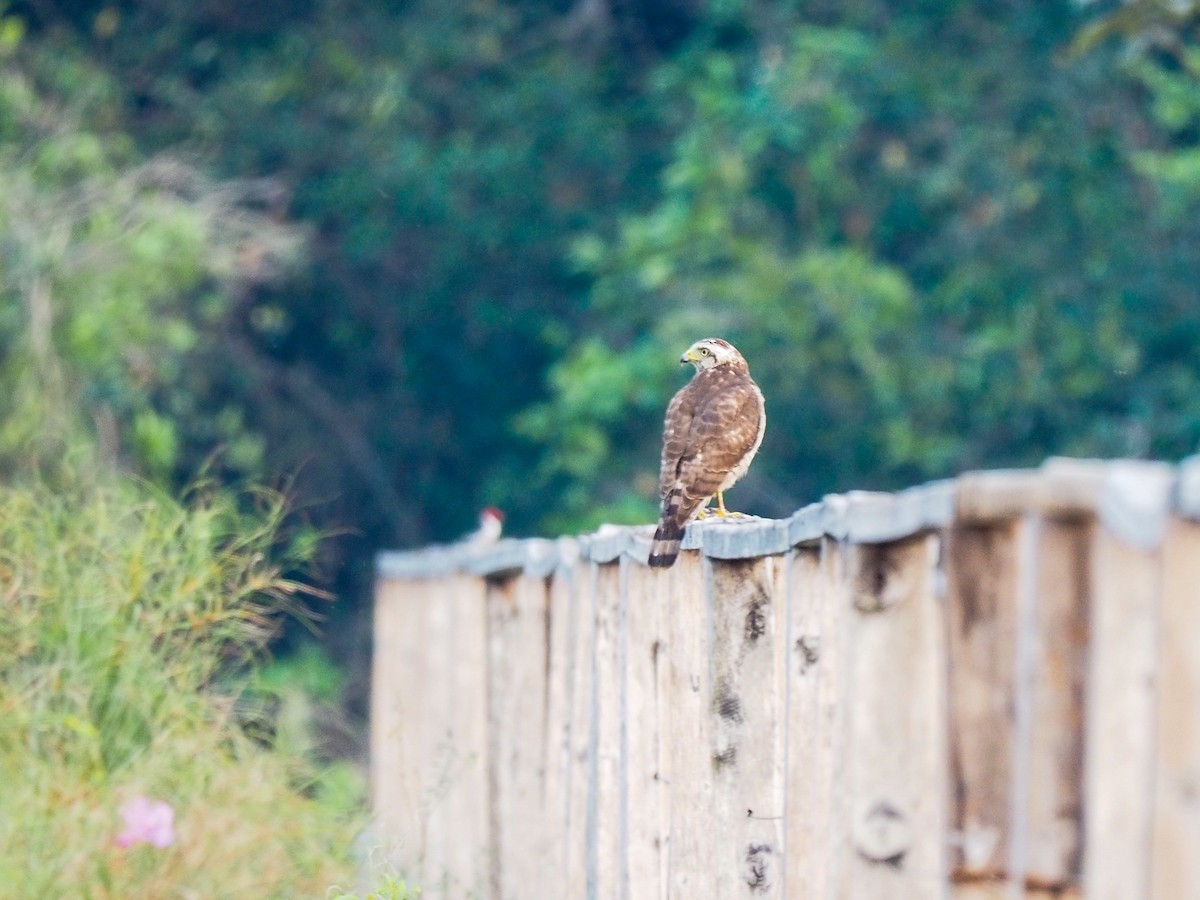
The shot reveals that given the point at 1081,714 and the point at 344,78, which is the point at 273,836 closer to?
the point at 1081,714

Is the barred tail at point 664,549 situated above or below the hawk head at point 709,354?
below

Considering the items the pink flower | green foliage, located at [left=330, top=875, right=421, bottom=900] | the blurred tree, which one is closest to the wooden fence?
green foliage, located at [left=330, top=875, right=421, bottom=900]

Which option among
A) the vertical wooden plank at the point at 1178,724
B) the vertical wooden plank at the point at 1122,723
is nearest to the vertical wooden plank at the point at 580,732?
the vertical wooden plank at the point at 1122,723

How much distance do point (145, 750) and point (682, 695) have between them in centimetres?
227

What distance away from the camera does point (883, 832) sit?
2982mm

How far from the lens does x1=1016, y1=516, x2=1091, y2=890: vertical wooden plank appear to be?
2.56m

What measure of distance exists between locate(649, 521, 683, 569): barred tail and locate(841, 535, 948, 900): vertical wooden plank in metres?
1.53

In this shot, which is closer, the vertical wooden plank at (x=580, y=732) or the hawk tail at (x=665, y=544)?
the hawk tail at (x=665, y=544)

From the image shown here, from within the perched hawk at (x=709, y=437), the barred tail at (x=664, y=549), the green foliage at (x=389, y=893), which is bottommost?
the green foliage at (x=389, y=893)

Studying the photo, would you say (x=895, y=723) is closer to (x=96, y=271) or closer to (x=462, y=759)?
(x=462, y=759)

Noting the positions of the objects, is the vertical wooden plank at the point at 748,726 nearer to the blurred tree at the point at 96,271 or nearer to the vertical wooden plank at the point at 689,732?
the vertical wooden plank at the point at 689,732

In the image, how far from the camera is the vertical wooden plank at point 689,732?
409 centimetres

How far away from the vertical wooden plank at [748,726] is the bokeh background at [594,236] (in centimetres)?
1098

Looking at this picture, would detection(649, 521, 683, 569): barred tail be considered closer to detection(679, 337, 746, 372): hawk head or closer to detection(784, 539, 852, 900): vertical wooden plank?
detection(784, 539, 852, 900): vertical wooden plank
